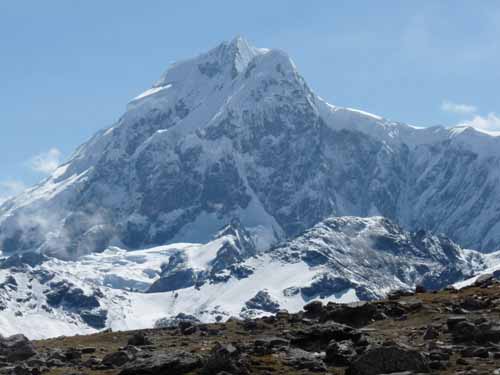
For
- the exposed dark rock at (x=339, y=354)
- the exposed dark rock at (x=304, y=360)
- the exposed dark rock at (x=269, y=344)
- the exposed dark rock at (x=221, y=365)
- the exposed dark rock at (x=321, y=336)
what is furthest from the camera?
the exposed dark rock at (x=321, y=336)

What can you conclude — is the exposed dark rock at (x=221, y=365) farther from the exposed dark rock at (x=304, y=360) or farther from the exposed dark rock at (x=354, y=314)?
the exposed dark rock at (x=354, y=314)

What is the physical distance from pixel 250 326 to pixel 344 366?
58.9 ft

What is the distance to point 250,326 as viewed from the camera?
61.7m

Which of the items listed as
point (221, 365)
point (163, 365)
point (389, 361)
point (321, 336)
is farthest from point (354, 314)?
point (389, 361)

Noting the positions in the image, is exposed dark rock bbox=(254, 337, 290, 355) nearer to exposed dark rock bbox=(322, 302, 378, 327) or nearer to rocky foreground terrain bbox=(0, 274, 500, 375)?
rocky foreground terrain bbox=(0, 274, 500, 375)

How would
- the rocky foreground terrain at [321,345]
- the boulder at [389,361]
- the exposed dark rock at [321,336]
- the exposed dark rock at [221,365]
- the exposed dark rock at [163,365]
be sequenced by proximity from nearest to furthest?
1. the boulder at [389,361]
2. the rocky foreground terrain at [321,345]
3. the exposed dark rock at [221,365]
4. the exposed dark rock at [163,365]
5. the exposed dark rock at [321,336]

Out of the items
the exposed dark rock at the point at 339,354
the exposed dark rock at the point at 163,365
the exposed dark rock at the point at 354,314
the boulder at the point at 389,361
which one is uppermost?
the exposed dark rock at the point at 354,314

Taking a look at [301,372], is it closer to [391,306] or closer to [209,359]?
[209,359]

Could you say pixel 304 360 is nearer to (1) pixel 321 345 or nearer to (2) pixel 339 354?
(2) pixel 339 354

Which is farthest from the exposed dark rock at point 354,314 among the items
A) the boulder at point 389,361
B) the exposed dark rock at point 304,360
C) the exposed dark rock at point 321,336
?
the boulder at point 389,361

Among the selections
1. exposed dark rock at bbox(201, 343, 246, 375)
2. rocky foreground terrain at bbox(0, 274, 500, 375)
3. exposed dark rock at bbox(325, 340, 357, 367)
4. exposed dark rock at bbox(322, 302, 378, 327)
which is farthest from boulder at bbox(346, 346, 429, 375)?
exposed dark rock at bbox(322, 302, 378, 327)

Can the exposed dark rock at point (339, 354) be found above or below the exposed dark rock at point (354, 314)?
below

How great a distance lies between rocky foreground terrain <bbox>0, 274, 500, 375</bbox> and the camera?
42.3 m

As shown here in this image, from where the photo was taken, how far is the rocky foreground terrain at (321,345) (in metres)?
42.3
